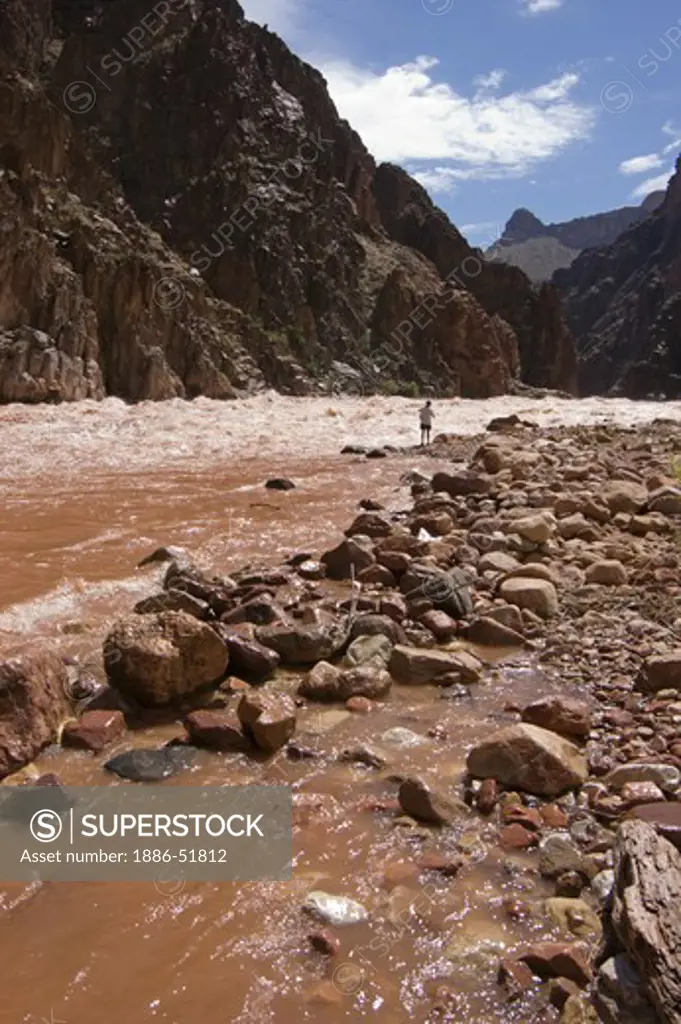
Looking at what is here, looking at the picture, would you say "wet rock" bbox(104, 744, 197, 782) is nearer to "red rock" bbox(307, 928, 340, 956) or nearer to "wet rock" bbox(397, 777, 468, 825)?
"wet rock" bbox(397, 777, 468, 825)

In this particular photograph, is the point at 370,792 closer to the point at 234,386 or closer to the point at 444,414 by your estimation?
the point at 444,414

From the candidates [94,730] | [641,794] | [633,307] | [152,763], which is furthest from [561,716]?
[633,307]

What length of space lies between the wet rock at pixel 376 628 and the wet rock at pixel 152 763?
6.06 feet

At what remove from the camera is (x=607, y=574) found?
7246 millimetres

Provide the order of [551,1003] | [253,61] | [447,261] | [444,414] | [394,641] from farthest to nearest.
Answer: [447,261] < [253,61] < [444,414] < [394,641] < [551,1003]

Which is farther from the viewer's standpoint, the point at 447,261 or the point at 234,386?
the point at 447,261

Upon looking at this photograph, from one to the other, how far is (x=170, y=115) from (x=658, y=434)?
Result: 157 feet

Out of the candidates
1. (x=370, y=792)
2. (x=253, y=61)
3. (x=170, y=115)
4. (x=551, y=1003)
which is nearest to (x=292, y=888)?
(x=370, y=792)

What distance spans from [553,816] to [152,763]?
6.67 ft

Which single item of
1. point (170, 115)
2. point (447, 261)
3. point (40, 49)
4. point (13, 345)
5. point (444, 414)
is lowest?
point (444, 414)

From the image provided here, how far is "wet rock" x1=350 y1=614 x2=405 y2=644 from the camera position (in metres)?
5.91

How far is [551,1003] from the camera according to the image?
8.65ft

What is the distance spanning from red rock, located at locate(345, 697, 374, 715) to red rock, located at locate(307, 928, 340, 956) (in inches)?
78.0

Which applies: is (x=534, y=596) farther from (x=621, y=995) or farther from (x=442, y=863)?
(x=621, y=995)
